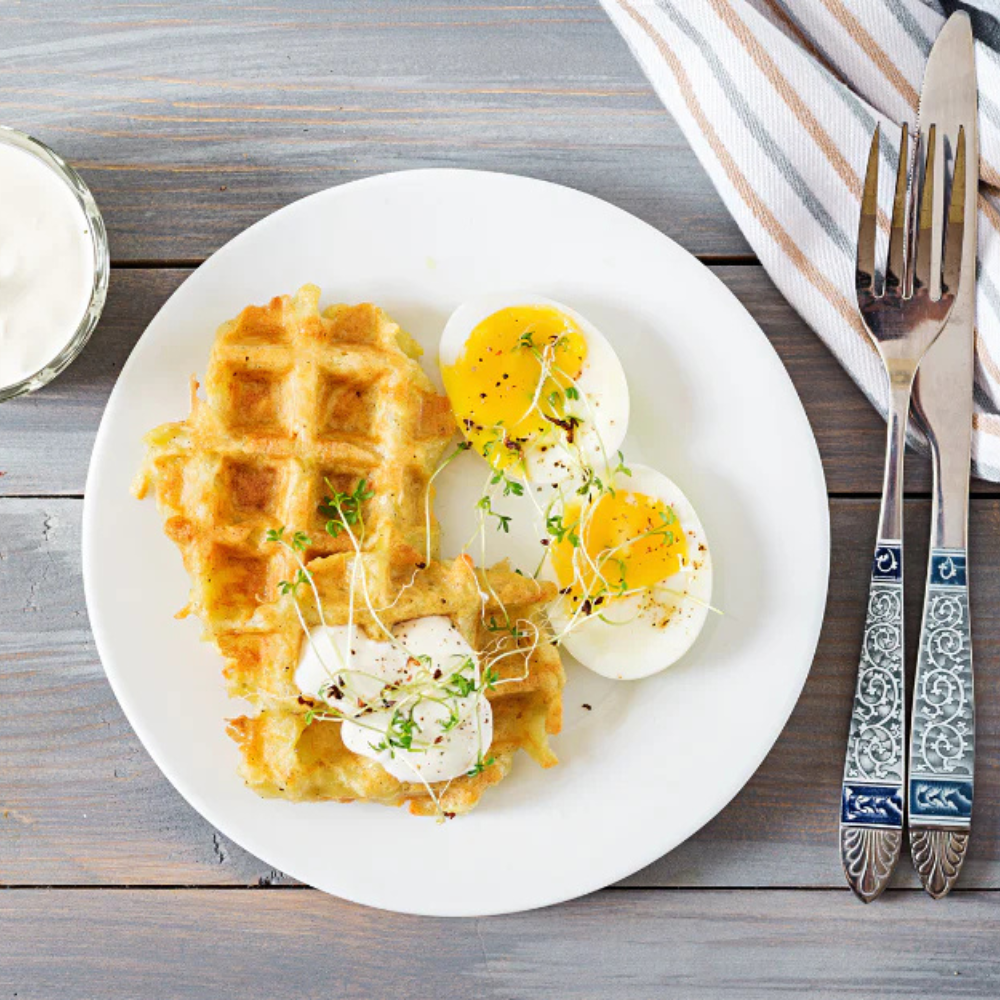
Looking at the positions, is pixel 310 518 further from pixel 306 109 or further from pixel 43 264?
pixel 306 109

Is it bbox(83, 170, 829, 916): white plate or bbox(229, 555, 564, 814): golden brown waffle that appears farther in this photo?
bbox(83, 170, 829, 916): white plate

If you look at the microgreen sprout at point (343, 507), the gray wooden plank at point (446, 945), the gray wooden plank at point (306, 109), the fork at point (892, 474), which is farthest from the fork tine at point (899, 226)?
the gray wooden plank at point (446, 945)

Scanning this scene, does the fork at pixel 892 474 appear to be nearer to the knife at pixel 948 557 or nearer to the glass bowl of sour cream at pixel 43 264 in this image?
the knife at pixel 948 557

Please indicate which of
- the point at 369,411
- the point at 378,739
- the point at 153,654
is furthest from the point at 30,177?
the point at 378,739

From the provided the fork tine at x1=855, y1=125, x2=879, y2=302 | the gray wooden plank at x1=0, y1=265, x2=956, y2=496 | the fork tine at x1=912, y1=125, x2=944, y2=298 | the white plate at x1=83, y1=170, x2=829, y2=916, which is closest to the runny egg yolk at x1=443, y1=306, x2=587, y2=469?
the white plate at x1=83, y1=170, x2=829, y2=916

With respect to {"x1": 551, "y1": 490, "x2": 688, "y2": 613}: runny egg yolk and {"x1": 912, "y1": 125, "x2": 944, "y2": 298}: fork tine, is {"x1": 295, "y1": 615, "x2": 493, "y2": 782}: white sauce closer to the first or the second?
{"x1": 551, "y1": 490, "x2": 688, "y2": 613}: runny egg yolk

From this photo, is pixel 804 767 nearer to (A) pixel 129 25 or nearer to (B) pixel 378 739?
(B) pixel 378 739
